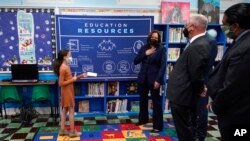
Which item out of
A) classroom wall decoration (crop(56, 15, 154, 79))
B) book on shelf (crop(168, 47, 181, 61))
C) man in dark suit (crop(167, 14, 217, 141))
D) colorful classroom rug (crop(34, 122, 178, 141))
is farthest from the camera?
book on shelf (crop(168, 47, 181, 61))

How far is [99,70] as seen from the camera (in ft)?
14.7

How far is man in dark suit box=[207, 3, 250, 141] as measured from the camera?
1637 mm

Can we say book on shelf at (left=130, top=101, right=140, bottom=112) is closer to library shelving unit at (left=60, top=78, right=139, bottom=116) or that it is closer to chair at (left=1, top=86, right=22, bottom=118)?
library shelving unit at (left=60, top=78, right=139, bottom=116)

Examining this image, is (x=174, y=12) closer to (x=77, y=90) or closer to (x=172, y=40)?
(x=172, y=40)

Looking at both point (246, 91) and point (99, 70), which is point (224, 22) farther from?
point (99, 70)

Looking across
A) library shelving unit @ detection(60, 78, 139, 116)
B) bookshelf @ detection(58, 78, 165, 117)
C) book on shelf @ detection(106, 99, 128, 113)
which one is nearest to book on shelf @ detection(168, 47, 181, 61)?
bookshelf @ detection(58, 78, 165, 117)

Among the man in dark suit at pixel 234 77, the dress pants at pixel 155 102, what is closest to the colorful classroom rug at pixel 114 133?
Result: the dress pants at pixel 155 102

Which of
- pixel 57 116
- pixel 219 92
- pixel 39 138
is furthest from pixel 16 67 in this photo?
pixel 219 92

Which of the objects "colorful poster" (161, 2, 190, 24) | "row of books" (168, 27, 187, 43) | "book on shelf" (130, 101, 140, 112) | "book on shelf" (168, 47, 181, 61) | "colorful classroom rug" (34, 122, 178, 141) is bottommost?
"colorful classroom rug" (34, 122, 178, 141)

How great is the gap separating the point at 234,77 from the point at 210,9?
350cm

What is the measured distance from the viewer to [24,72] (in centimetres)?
428

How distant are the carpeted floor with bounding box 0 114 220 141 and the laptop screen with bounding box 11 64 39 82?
0.74 metres

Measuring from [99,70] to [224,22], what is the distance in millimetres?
2959

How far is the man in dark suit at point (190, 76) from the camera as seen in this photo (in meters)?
2.33
